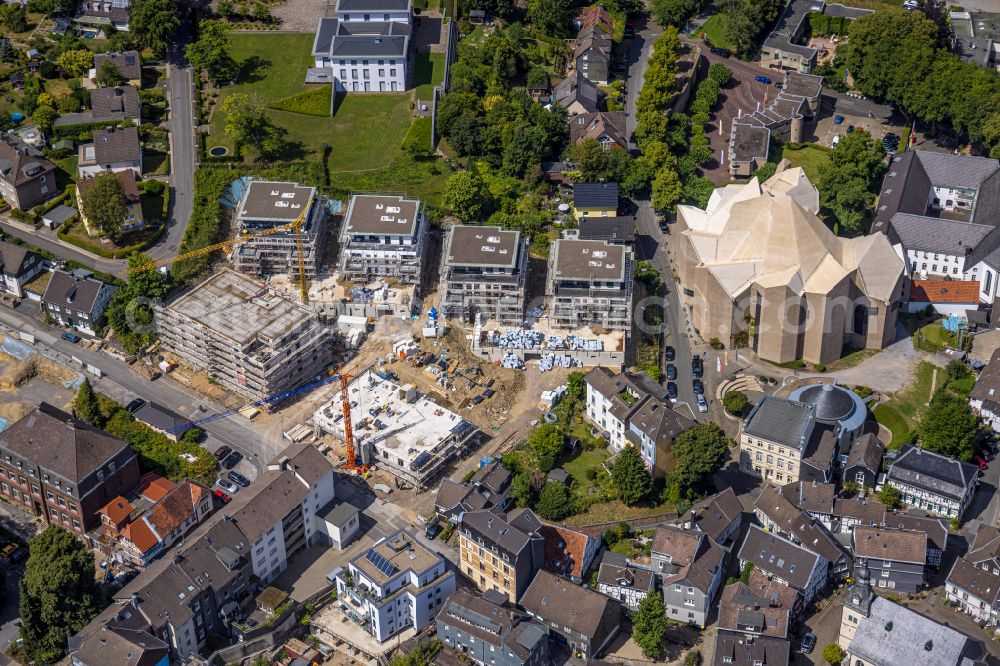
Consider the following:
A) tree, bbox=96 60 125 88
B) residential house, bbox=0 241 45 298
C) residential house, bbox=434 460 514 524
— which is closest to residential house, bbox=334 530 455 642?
residential house, bbox=434 460 514 524

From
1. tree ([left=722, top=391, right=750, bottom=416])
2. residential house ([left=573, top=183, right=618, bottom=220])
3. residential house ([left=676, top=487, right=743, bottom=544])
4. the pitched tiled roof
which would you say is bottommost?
residential house ([left=676, top=487, right=743, bottom=544])

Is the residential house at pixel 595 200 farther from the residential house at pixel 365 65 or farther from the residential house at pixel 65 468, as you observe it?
the residential house at pixel 65 468

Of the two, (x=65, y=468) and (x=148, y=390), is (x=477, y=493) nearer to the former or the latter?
(x=65, y=468)

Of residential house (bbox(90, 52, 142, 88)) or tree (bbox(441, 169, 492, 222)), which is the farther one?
residential house (bbox(90, 52, 142, 88))

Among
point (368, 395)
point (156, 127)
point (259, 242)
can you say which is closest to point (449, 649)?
point (368, 395)

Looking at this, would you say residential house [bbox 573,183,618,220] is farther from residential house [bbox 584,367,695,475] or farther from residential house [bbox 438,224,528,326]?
residential house [bbox 584,367,695,475]

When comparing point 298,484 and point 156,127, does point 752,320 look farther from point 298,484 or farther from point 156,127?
point 156,127

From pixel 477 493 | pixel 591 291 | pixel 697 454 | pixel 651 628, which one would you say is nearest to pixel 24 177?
pixel 591 291
